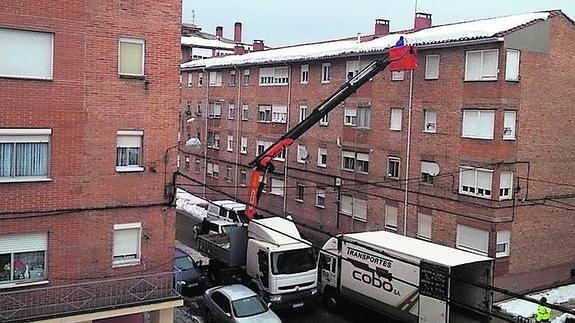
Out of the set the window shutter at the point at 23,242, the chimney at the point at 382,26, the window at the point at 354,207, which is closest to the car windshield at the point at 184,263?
the window shutter at the point at 23,242

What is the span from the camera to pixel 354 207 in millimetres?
30391

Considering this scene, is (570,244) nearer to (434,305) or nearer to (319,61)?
(434,305)

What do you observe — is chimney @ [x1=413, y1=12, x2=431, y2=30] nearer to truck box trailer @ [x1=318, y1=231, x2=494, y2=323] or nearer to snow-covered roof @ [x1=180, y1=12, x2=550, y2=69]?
snow-covered roof @ [x1=180, y1=12, x2=550, y2=69]

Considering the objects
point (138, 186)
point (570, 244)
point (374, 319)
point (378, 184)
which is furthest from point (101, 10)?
point (570, 244)

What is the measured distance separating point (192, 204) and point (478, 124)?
21.8 metres

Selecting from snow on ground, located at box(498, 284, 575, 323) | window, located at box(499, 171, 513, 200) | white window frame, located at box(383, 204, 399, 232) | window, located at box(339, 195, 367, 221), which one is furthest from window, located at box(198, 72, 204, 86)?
snow on ground, located at box(498, 284, 575, 323)

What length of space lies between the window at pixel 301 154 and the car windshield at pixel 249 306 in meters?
15.9

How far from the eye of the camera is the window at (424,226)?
2609 centimetres

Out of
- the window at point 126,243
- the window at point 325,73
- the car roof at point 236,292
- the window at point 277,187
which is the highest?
the window at point 325,73

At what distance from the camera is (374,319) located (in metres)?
20.7

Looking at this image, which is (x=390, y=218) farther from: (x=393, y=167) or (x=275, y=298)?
(x=275, y=298)

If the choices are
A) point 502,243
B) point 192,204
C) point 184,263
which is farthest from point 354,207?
point 192,204

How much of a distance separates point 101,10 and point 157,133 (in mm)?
3204

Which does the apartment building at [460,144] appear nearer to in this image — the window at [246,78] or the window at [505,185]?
the window at [505,185]
